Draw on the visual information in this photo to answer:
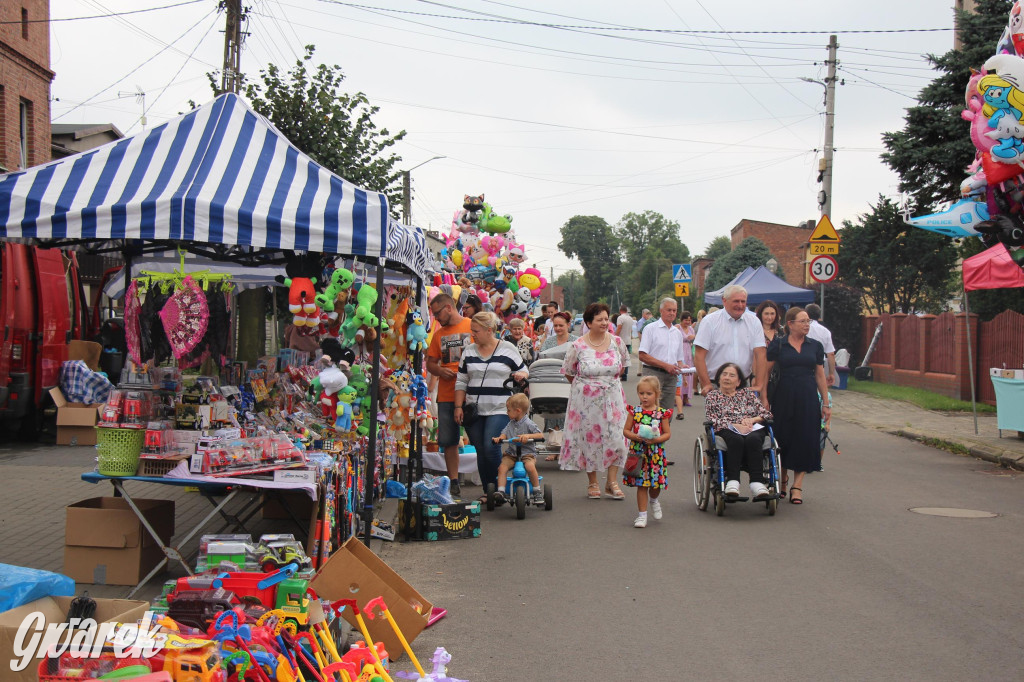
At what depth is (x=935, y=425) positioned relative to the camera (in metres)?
16.6

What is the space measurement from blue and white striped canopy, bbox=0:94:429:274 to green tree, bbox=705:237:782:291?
39130mm

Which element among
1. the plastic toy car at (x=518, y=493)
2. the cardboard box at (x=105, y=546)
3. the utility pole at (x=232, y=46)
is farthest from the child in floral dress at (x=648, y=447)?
the utility pole at (x=232, y=46)

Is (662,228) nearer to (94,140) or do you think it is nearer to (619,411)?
(94,140)

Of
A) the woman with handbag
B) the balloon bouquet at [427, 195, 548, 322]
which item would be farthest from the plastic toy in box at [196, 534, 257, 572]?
the balloon bouquet at [427, 195, 548, 322]

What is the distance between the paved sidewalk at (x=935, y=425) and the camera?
1338 centimetres

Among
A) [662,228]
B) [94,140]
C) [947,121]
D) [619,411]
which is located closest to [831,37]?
[947,121]

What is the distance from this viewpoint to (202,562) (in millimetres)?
5340

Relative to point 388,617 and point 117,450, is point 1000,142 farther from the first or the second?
point 117,450

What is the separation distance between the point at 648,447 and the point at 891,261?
2384 cm

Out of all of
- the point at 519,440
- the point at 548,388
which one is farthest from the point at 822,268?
the point at 519,440

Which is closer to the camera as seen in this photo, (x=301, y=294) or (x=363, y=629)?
(x=363, y=629)

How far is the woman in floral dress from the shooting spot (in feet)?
31.8

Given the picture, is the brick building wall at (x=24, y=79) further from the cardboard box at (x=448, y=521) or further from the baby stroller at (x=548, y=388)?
the cardboard box at (x=448, y=521)

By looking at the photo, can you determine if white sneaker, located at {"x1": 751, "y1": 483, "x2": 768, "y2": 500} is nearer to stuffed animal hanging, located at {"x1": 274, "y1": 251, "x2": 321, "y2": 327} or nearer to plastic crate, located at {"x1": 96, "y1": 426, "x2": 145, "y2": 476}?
stuffed animal hanging, located at {"x1": 274, "y1": 251, "x2": 321, "y2": 327}
